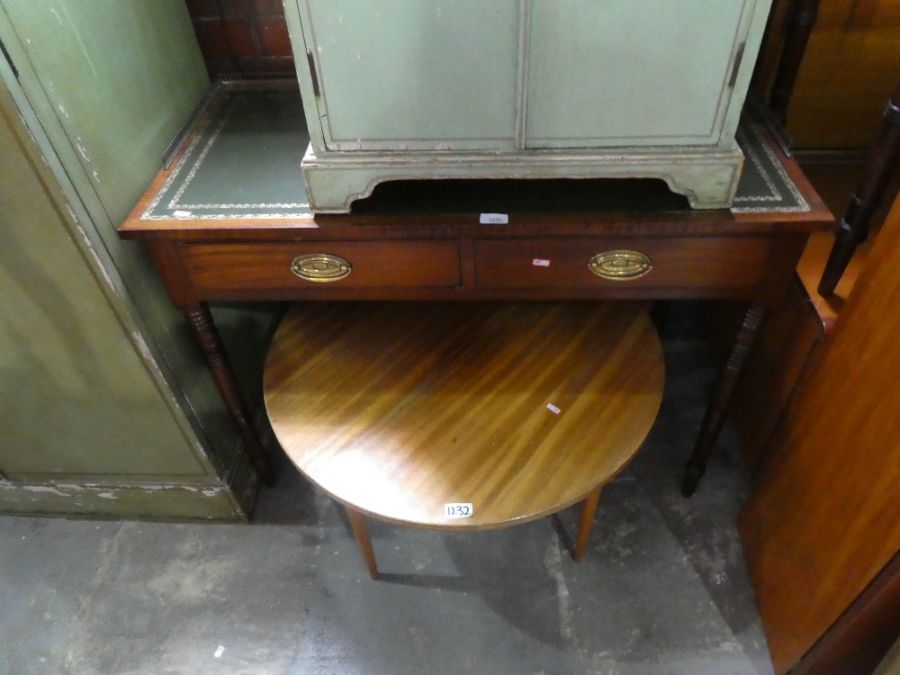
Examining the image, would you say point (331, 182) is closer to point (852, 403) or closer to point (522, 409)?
point (522, 409)

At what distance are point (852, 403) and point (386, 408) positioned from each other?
0.70 m

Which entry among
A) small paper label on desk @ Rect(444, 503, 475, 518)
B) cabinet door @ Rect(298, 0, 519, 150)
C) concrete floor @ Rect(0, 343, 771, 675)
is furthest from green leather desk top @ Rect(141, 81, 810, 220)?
concrete floor @ Rect(0, 343, 771, 675)

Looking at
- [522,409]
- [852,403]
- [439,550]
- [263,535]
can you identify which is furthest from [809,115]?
[263,535]

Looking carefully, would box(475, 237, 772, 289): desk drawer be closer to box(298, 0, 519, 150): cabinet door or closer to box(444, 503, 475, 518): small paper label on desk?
box(298, 0, 519, 150): cabinet door

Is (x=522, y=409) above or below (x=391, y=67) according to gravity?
below

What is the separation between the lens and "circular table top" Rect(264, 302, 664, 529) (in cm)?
100

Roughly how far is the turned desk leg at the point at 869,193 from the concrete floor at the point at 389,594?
603 millimetres

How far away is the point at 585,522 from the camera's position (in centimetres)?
123

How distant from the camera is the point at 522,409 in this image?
110 centimetres

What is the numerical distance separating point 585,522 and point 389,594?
414 mm

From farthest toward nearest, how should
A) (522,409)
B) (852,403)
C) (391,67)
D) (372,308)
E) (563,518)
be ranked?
(563,518)
(372,308)
(522,409)
(852,403)
(391,67)

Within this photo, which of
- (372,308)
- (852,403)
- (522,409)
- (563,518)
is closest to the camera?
(852,403)

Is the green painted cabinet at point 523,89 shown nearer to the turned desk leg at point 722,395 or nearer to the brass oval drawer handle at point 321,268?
the brass oval drawer handle at point 321,268

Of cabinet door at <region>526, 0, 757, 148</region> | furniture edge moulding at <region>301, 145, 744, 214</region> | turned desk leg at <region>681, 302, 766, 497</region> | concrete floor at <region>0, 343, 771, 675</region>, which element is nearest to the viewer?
cabinet door at <region>526, 0, 757, 148</region>
